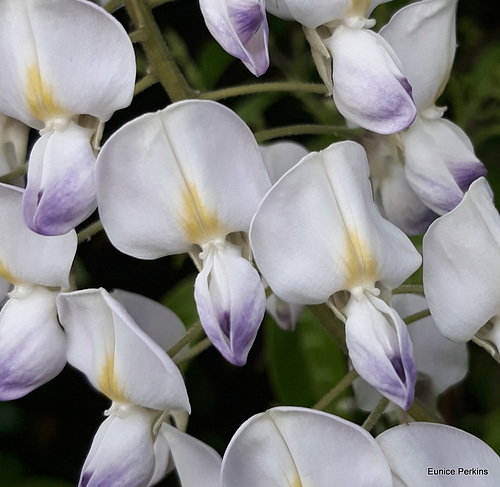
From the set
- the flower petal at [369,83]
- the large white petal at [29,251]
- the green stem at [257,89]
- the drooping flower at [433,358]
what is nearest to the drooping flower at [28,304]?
the large white petal at [29,251]

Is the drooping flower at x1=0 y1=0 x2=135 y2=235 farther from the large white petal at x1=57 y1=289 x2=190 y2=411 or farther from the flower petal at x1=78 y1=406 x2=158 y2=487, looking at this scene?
the flower petal at x1=78 y1=406 x2=158 y2=487

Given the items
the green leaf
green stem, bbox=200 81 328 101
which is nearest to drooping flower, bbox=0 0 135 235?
green stem, bbox=200 81 328 101

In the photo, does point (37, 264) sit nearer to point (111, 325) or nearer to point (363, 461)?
point (111, 325)

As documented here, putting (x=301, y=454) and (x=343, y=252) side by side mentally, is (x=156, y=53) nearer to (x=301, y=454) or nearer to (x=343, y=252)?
(x=343, y=252)

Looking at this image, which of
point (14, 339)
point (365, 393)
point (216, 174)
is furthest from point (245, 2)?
point (365, 393)

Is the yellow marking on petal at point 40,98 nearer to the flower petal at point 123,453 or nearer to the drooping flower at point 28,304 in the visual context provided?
the drooping flower at point 28,304

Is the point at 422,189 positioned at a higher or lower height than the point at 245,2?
lower
